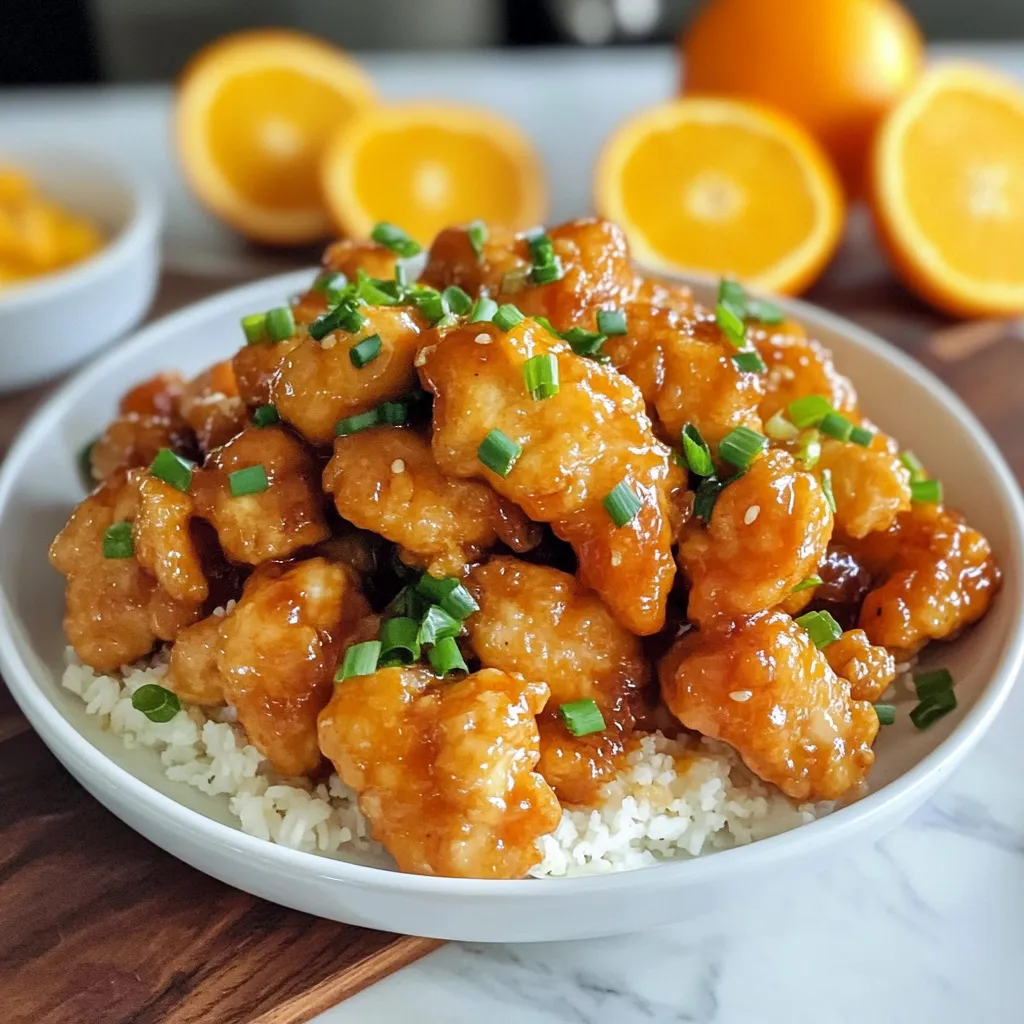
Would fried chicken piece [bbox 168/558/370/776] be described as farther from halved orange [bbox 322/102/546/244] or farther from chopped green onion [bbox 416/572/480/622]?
halved orange [bbox 322/102/546/244]

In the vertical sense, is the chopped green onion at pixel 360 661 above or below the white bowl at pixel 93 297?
above

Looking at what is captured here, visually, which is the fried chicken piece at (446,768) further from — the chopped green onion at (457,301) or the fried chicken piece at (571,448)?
the chopped green onion at (457,301)

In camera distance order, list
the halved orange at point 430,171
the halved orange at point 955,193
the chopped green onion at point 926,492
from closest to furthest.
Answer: the chopped green onion at point 926,492 → the halved orange at point 955,193 → the halved orange at point 430,171

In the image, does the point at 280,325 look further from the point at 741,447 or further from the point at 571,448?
the point at 741,447

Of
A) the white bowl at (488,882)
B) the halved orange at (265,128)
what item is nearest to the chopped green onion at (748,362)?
the white bowl at (488,882)

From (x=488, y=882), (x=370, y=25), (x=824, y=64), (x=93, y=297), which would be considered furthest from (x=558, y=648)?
(x=370, y=25)

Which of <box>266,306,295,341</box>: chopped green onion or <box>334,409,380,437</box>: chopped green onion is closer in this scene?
<box>334,409,380,437</box>: chopped green onion

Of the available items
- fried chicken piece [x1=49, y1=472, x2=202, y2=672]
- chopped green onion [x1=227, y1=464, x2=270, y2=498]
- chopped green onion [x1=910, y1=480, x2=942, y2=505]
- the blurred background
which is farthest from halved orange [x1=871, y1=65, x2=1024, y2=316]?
the blurred background
